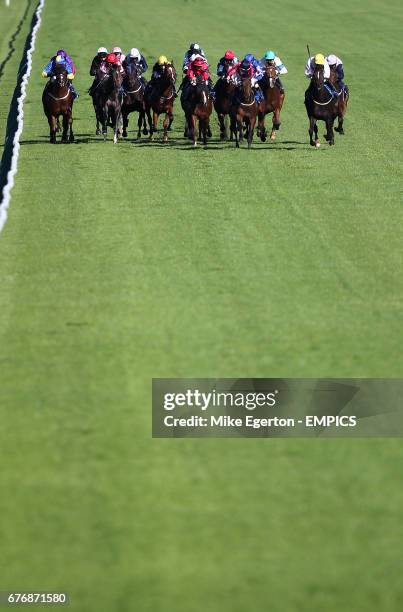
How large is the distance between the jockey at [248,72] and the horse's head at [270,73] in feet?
0.47

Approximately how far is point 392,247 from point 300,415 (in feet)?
21.8

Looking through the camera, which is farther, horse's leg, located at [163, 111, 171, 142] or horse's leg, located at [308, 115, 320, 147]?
horse's leg, located at [163, 111, 171, 142]

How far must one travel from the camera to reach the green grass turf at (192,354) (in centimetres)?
834

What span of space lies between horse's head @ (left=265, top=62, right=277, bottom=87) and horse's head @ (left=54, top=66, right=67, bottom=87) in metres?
3.73

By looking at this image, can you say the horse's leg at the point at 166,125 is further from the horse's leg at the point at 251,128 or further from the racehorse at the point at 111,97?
the horse's leg at the point at 251,128

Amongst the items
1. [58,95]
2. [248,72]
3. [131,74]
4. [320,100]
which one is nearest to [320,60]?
[320,100]

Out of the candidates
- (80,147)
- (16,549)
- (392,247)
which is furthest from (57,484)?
(80,147)

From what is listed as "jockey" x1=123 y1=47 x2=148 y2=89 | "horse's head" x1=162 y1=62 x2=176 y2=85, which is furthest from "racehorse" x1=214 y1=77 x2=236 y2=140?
"jockey" x1=123 y1=47 x2=148 y2=89

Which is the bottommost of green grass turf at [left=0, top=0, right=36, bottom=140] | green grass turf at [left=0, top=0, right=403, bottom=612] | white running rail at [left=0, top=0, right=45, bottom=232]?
green grass turf at [left=0, top=0, right=403, bottom=612]

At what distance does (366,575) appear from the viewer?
323 inches

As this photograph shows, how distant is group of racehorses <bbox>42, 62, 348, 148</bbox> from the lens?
24219mm

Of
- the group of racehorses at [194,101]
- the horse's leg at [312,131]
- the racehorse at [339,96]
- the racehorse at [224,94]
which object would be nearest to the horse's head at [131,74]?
the group of racehorses at [194,101]

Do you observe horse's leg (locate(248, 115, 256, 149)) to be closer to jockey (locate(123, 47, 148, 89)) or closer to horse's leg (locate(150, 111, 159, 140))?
horse's leg (locate(150, 111, 159, 140))

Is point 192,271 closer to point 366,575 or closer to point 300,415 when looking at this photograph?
point 300,415
